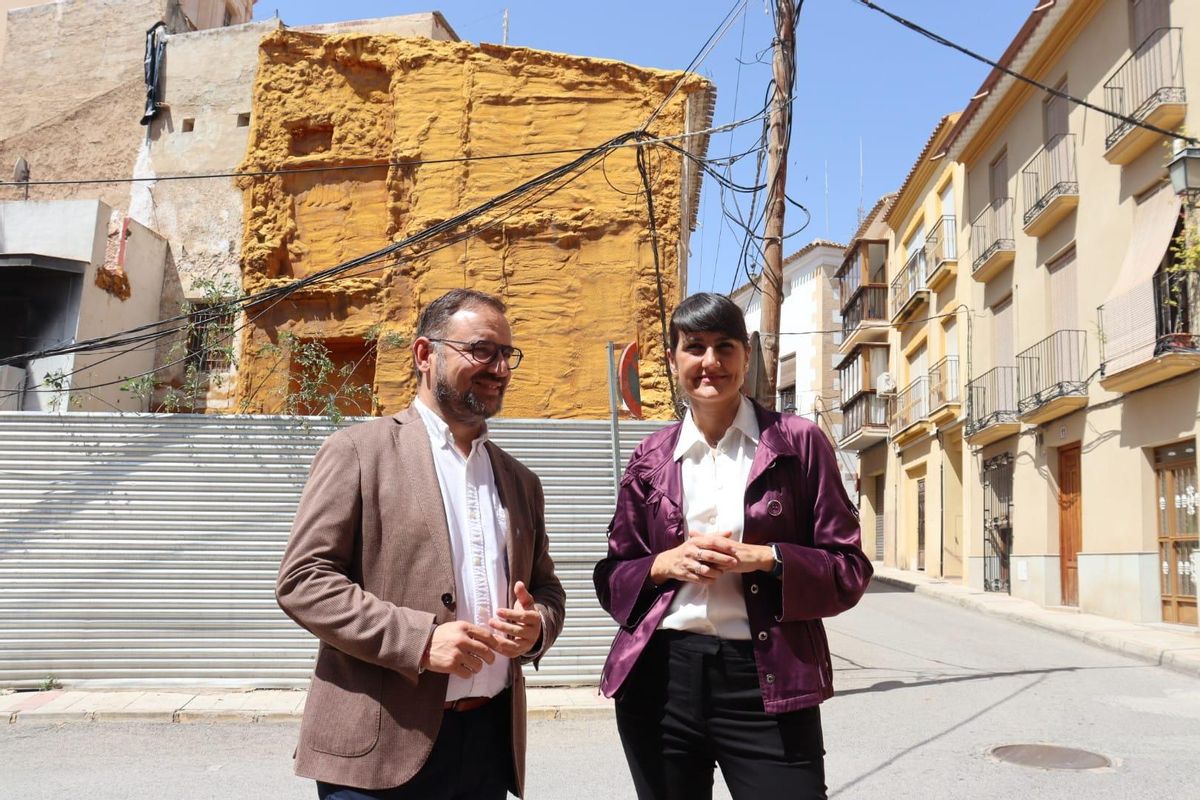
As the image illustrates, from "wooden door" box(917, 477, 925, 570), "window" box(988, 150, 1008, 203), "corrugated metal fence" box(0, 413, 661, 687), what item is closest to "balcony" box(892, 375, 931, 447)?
"wooden door" box(917, 477, 925, 570)

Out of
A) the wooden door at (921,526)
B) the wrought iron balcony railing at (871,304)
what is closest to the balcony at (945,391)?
the wooden door at (921,526)

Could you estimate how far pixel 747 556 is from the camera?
2.36 meters

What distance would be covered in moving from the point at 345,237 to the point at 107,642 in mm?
6187

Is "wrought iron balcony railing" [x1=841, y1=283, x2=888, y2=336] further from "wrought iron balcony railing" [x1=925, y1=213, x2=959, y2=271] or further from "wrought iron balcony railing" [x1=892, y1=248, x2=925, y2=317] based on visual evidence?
"wrought iron balcony railing" [x1=925, y1=213, x2=959, y2=271]

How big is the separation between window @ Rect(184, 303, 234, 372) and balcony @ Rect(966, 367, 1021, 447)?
1473 cm

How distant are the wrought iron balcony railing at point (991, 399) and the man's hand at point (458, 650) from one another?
63.4ft

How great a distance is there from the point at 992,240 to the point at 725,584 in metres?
20.4

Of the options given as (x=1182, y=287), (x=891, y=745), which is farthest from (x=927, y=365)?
(x=891, y=745)

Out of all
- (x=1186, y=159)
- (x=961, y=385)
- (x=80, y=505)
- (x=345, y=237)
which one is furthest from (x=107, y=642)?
(x=961, y=385)

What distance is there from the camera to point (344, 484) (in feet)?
7.32

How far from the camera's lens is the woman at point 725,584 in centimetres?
238

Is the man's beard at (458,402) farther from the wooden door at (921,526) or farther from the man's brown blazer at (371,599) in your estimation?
the wooden door at (921,526)

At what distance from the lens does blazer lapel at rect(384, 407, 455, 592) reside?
227 centimetres

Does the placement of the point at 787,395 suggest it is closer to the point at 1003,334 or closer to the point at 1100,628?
the point at 1003,334
